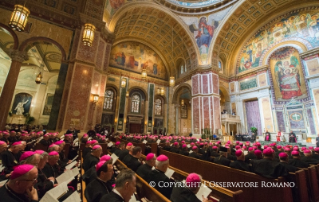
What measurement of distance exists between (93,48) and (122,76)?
812 centimetres

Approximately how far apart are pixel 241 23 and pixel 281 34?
3996 mm

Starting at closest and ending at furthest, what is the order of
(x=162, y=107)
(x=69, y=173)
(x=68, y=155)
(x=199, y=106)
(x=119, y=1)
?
(x=69, y=173) < (x=68, y=155) < (x=119, y=1) < (x=199, y=106) < (x=162, y=107)

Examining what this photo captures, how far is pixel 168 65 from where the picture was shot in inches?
821

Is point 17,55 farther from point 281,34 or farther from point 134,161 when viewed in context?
point 281,34

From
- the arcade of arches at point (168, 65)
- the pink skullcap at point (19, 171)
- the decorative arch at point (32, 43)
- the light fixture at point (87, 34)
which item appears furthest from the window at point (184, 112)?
the pink skullcap at point (19, 171)

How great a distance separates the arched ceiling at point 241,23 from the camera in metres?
14.3

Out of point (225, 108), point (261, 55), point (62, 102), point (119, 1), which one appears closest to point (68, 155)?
point (62, 102)

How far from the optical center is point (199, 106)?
49.9 feet

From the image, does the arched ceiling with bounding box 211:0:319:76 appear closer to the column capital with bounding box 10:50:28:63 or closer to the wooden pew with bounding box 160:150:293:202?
the wooden pew with bounding box 160:150:293:202

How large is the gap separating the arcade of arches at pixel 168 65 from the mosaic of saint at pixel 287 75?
78 millimetres

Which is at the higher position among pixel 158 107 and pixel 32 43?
pixel 32 43

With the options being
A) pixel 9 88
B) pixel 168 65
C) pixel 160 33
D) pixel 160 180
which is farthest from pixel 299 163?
pixel 168 65

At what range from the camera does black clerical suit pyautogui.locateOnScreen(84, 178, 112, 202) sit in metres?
1.61

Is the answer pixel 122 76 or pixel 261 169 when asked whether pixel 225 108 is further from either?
pixel 261 169
